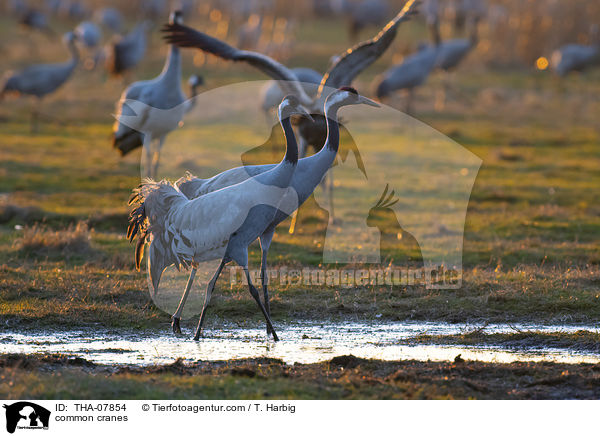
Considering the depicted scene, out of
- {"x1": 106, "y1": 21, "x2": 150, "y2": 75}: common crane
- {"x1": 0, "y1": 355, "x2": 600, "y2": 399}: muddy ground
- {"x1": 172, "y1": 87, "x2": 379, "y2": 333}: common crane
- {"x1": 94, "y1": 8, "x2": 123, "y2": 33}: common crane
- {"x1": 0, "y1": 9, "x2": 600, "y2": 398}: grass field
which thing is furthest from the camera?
{"x1": 94, "y1": 8, "x2": 123, "y2": 33}: common crane

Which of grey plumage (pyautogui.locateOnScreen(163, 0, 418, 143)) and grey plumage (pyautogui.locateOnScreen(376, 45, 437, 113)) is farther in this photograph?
grey plumage (pyautogui.locateOnScreen(376, 45, 437, 113))

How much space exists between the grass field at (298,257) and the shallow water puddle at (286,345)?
273 millimetres

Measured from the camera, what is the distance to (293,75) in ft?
34.4

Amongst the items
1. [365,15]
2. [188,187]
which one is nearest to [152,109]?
[188,187]

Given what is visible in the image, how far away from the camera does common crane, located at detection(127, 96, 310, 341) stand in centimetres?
703

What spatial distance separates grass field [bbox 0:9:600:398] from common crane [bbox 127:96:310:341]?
65 centimetres

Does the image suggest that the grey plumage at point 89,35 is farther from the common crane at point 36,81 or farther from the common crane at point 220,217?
the common crane at point 220,217

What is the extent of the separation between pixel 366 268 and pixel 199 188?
7.64 feet

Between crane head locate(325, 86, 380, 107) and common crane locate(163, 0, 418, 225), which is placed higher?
common crane locate(163, 0, 418, 225)

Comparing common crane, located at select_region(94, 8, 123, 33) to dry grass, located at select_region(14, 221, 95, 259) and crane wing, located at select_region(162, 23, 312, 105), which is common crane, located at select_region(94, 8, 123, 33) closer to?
crane wing, located at select_region(162, 23, 312, 105)

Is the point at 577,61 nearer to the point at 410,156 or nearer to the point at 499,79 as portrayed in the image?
the point at 499,79

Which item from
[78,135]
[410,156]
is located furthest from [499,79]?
[78,135]

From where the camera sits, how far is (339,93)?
7910mm
